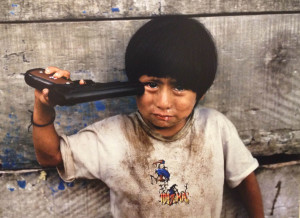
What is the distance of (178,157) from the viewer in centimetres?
110

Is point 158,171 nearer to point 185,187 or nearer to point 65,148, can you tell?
point 185,187

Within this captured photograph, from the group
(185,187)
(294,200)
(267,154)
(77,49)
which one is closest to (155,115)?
(185,187)

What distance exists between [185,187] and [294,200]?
618mm

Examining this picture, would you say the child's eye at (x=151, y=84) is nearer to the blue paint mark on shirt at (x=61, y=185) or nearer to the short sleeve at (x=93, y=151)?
the short sleeve at (x=93, y=151)

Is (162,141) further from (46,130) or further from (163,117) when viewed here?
(46,130)

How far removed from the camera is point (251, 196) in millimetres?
1267

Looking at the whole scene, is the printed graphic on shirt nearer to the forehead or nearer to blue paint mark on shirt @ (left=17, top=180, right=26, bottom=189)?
the forehead

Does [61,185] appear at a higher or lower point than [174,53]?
lower

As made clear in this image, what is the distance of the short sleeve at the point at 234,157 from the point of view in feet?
3.76

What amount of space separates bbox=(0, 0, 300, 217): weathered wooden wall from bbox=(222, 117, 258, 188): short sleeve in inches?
5.7

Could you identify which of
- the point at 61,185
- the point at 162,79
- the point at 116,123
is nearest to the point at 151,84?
the point at 162,79

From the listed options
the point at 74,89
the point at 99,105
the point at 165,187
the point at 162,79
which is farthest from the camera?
the point at 99,105

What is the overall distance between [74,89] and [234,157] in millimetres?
610

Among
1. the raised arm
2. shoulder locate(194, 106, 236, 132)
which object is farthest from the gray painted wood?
shoulder locate(194, 106, 236, 132)
